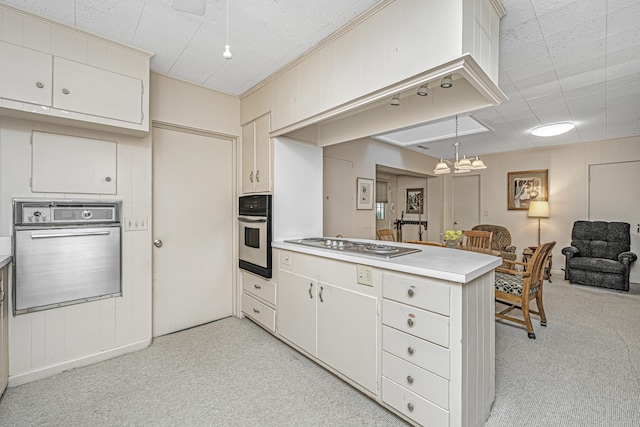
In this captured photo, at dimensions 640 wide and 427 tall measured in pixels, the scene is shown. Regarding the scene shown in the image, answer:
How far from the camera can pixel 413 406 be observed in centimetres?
156

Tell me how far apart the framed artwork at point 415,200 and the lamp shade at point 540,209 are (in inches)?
86.2

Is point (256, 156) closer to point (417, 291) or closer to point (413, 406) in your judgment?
point (417, 291)

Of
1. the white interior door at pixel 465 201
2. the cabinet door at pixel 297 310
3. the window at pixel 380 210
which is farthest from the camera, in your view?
the white interior door at pixel 465 201

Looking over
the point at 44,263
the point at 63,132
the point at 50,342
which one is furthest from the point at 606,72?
the point at 50,342

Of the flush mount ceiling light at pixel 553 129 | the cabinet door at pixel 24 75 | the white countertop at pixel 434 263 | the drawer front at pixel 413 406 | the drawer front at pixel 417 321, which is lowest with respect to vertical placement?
the drawer front at pixel 413 406

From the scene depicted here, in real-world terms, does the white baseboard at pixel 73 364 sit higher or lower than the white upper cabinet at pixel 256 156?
lower

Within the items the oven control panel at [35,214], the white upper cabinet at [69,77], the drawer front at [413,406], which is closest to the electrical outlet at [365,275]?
the drawer front at [413,406]

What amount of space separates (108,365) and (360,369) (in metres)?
2.00

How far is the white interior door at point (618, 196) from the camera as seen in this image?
4758 millimetres

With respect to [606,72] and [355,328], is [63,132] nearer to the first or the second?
[355,328]

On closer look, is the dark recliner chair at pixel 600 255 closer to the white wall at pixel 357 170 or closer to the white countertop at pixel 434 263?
the white wall at pixel 357 170

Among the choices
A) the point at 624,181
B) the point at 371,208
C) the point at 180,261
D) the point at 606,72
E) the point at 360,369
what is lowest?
the point at 360,369

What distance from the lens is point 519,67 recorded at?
8.27 ft

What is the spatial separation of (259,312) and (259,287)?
257mm
